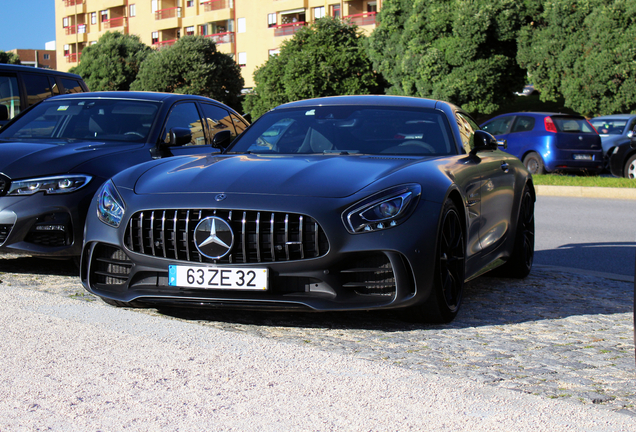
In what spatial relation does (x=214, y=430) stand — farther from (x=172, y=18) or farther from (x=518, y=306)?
(x=172, y=18)

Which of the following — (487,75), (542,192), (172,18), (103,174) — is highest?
(172,18)

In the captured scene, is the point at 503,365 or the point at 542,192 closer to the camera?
the point at 503,365

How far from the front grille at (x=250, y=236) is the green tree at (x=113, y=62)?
60.0m

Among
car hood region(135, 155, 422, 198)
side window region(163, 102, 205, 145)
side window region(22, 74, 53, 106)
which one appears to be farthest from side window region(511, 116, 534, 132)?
car hood region(135, 155, 422, 198)

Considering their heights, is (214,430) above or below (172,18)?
below

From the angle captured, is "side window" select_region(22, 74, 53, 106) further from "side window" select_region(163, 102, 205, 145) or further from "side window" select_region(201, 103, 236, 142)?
"side window" select_region(163, 102, 205, 145)

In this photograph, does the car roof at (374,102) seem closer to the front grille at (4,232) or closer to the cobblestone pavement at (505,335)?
the cobblestone pavement at (505,335)

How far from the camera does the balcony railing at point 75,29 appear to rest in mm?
85869

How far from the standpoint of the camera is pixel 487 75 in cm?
3934

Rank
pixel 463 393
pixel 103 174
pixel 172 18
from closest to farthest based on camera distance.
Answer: pixel 463 393 < pixel 103 174 < pixel 172 18

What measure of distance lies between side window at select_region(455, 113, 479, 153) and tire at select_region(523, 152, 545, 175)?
13496 mm

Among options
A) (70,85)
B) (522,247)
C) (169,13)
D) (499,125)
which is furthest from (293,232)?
(169,13)

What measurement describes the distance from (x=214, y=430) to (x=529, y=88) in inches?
2351

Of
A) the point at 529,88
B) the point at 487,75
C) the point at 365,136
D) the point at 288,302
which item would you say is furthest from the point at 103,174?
the point at 529,88
